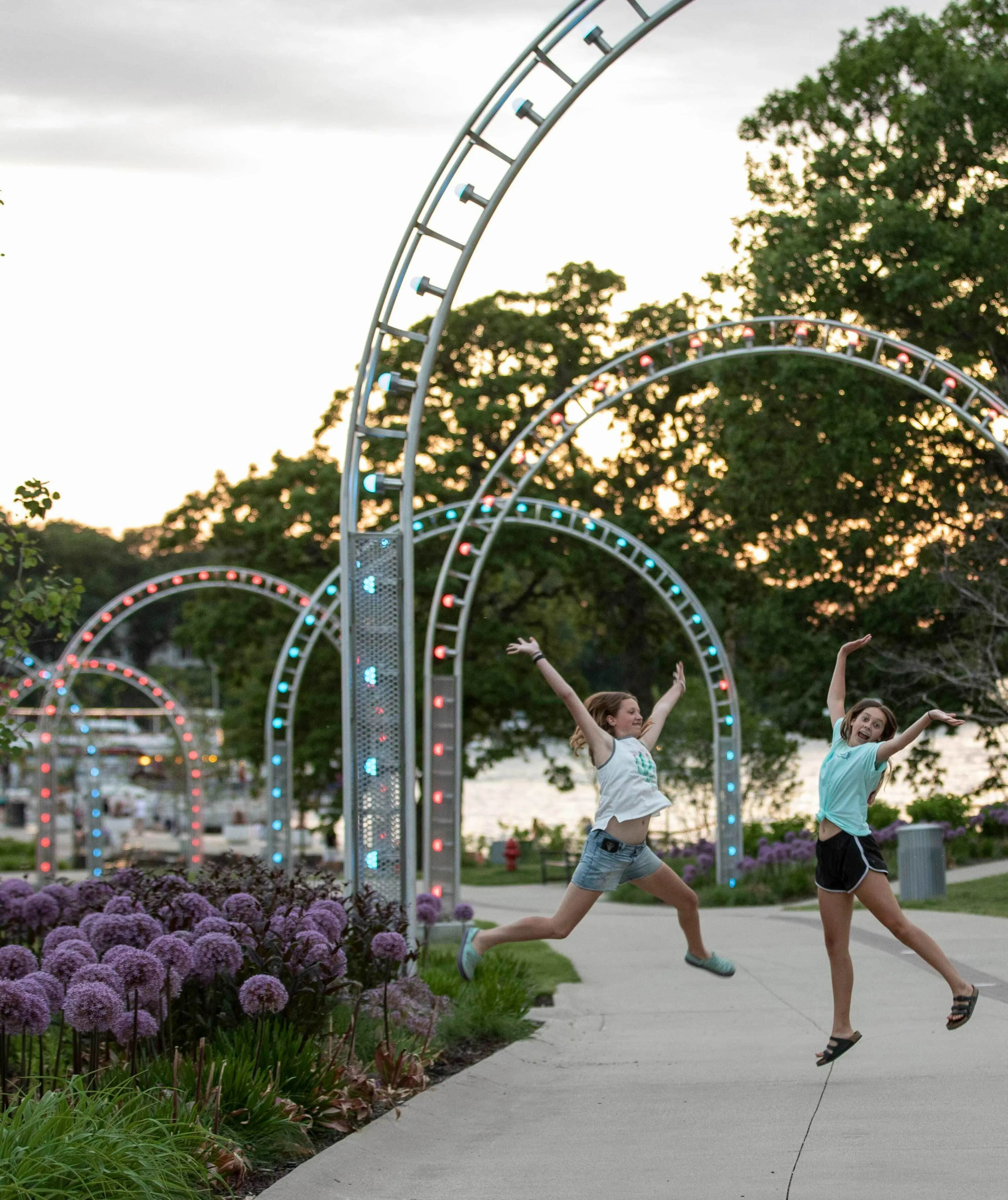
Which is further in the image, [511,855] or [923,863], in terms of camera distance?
[511,855]

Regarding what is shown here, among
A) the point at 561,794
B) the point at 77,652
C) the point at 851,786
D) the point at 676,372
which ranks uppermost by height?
the point at 676,372

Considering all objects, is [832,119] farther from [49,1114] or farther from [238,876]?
[49,1114]

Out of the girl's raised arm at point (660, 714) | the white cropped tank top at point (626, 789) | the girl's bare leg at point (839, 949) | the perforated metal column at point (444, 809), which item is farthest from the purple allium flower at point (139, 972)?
the perforated metal column at point (444, 809)

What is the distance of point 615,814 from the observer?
7.41 m

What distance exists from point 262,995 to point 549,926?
1560 millimetres

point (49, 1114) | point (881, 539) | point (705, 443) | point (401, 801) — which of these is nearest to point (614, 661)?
point (705, 443)

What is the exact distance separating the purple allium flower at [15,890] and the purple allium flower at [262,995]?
342 centimetres

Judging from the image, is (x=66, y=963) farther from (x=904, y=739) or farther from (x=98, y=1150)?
(x=904, y=739)

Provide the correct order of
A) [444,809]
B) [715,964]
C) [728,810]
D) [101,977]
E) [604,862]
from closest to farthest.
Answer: [101,977], [604,862], [715,964], [444,809], [728,810]

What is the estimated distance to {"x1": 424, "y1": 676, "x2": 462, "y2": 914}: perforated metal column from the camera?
15422 millimetres

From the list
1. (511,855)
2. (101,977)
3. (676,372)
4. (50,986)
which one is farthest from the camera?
(511,855)

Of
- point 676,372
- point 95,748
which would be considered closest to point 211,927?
point 676,372

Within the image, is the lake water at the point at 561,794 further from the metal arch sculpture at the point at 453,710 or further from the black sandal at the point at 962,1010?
the black sandal at the point at 962,1010

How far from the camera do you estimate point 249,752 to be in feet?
113
